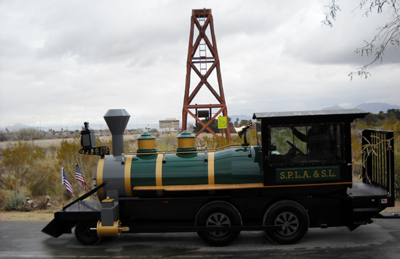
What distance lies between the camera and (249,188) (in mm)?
6441

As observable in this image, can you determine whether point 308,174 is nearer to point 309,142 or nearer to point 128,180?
point 309,142

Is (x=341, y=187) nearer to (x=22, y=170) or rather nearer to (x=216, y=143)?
(x=216, y=143)

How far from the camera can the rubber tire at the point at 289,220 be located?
639 centimetres

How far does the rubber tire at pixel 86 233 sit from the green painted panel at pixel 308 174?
13.4 ft

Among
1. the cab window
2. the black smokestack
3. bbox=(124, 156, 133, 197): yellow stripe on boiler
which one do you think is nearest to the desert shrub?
the black smokestack

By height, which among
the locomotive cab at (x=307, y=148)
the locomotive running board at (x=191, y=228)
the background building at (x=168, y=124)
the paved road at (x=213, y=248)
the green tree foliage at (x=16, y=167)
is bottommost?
the paved road at (x=213, y=248)

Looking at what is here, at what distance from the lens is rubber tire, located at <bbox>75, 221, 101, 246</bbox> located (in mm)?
6887

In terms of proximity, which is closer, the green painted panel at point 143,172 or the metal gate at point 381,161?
the metal gate at point 381,161

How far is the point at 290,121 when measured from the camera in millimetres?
6238

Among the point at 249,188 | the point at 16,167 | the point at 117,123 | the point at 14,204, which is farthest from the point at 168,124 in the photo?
the point at 249,188

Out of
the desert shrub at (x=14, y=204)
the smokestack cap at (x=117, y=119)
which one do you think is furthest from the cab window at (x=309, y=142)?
the desert shrub at (x=14, y=204)

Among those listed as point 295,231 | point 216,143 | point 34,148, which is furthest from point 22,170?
point 295,231

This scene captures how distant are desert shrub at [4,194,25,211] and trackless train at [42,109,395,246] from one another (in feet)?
16.3

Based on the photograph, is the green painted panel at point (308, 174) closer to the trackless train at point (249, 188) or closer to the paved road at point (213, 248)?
the trackless train at point (249, 188)
